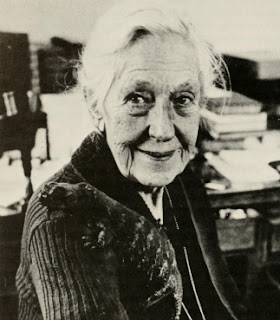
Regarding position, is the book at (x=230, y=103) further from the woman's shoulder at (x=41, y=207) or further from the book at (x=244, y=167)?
the woman's shoulder at (x=41, y=207)

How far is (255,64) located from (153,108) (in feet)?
1.12

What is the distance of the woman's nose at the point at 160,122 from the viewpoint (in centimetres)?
91

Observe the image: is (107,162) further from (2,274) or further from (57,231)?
(2,274)

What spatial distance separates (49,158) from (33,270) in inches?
10.5

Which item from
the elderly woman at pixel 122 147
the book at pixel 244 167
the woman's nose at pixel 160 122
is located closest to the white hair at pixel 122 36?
the elderly woman at pixel 122 147

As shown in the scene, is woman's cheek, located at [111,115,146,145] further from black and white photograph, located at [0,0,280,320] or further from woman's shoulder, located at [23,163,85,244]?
woman's shoulder, located at [23,163,85,244]

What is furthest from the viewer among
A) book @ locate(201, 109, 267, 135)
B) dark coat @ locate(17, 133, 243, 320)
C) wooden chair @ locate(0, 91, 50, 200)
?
book @ locate(201, 109, 267, 135)

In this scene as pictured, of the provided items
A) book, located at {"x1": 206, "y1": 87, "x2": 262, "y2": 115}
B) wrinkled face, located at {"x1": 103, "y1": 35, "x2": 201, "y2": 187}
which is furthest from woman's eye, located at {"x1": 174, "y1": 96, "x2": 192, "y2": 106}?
book, located at {"x1": 206, "y1": 87, "x2": 262, "y2": 115}

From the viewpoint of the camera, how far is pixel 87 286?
87 cm

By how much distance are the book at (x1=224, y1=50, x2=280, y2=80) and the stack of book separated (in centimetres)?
6

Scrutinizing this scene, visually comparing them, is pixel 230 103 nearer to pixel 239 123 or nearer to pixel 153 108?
pixel 239 123

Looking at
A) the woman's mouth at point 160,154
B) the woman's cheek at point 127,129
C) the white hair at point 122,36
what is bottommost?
the woman's mouth at point 160,154

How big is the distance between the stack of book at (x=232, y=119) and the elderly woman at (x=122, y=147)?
0.07 meters

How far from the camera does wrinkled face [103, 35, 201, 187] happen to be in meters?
0.89
